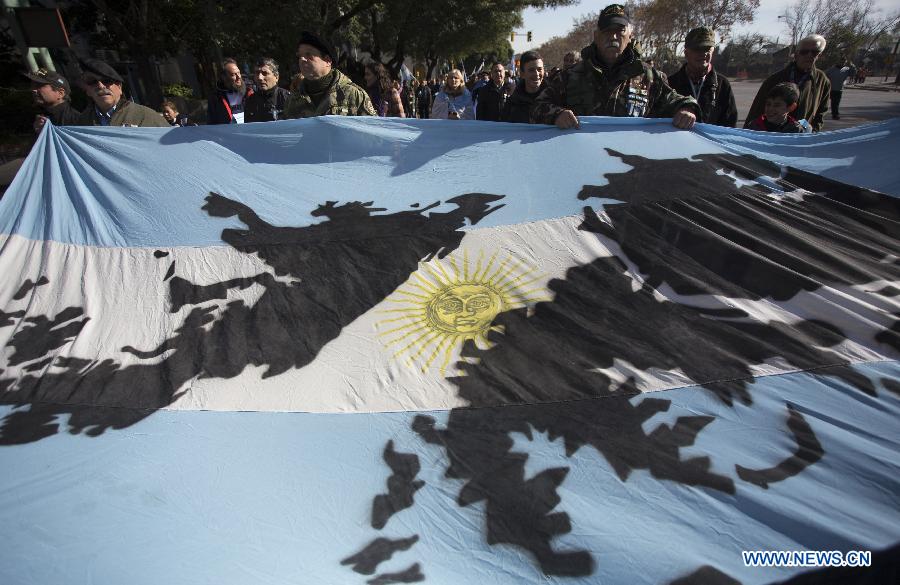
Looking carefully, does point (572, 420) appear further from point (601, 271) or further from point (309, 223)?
point (309, 223)

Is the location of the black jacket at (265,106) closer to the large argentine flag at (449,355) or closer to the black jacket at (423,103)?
the large argentine flag at (449,355)

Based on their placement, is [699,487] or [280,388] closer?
[699,487]

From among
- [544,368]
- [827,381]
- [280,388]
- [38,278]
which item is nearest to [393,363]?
[280,388]

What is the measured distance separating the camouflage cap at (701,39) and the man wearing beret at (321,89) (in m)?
2.25

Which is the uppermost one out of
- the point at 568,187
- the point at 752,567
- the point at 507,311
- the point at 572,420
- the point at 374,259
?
the point at 568,187

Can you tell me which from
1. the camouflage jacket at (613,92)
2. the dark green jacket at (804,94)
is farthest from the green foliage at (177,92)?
the dark green jacket at (804,94)

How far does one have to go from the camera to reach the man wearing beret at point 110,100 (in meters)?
3.04

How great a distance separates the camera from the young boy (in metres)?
2.97

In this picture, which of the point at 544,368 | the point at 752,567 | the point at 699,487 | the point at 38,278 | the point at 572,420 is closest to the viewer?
the point at 752,567

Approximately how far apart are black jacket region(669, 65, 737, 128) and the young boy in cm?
38

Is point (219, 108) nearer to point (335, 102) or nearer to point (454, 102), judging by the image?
point (335, 102)

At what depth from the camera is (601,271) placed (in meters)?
2.04

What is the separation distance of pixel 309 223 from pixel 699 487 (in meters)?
1.98

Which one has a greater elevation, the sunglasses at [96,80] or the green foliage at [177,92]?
the green foliage at [177,92]
